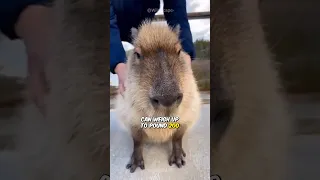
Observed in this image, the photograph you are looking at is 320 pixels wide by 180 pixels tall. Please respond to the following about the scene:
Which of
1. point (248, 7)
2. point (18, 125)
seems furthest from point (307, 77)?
point (18, 125)

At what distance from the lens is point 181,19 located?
1039mm

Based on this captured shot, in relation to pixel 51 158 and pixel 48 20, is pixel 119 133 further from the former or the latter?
pixel 48 20

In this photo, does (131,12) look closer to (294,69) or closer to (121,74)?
(121,74)

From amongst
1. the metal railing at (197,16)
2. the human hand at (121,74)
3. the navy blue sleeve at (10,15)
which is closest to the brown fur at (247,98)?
the metal railing at (197,16)

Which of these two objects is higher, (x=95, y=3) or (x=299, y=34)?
(x=95, y=3)

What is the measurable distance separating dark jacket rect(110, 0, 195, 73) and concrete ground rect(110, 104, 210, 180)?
22 cm

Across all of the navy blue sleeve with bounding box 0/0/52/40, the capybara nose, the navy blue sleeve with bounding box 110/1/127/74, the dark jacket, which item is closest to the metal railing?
the dark jacket

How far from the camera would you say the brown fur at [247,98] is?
1049 millimetres

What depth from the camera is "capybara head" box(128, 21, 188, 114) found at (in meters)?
1.01

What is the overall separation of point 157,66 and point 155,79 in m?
0.05

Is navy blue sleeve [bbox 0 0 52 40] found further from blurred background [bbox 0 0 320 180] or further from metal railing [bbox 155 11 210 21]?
metal railing [bbox 155 11 210 21]

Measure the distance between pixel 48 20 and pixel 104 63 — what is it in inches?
9.9

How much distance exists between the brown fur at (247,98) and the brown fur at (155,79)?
0.11m

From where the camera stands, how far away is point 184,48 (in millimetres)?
1046
